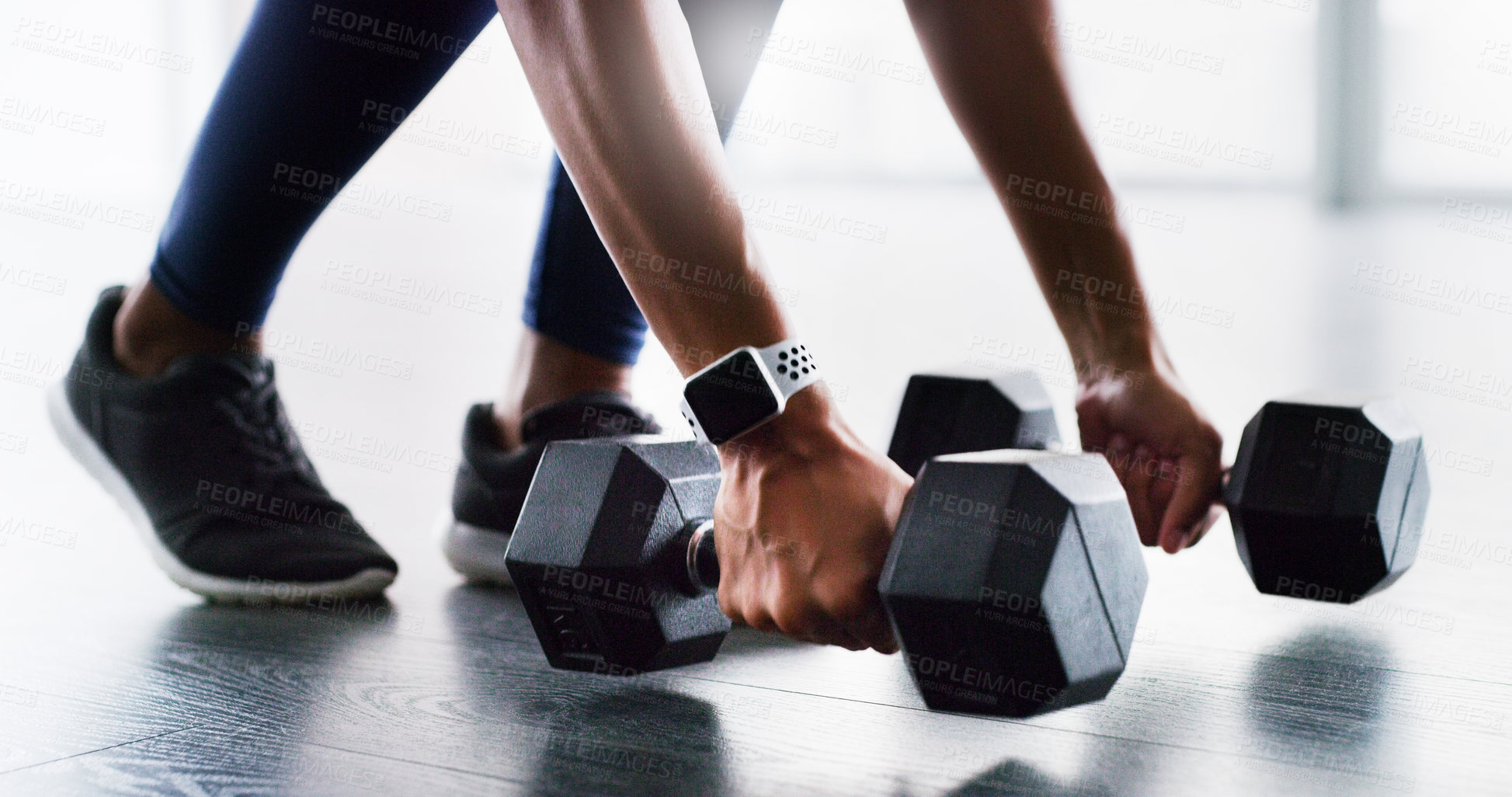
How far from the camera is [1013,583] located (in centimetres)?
58

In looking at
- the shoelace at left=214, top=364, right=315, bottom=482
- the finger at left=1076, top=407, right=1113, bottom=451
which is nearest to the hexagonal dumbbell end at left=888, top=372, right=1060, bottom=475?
the finger at left=1076, top=407, right=1113, bottom=451

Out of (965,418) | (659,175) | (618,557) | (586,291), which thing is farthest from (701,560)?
(586,291)

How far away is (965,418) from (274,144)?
2.00 ft

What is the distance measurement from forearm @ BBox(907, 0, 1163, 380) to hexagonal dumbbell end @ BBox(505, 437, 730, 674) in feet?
1.23

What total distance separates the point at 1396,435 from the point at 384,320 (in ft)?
10.7

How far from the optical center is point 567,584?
78cm

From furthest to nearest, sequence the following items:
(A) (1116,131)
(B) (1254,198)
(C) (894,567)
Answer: (A) (1116,131) < (B) (1254,198) < (C) (894,567)

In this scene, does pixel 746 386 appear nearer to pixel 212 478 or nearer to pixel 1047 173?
pixel 1047 173

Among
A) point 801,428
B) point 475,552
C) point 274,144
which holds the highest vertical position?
point 274,144

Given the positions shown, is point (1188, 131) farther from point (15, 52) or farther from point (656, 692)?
point (656, 692)

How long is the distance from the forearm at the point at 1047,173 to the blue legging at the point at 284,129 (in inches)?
16.0

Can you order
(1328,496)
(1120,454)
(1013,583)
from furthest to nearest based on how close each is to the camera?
(1120,454) → (1328,496) → (1013,583)

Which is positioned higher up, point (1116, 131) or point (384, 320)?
point (384, 320)

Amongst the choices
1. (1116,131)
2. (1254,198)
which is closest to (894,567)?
(1254,198)
